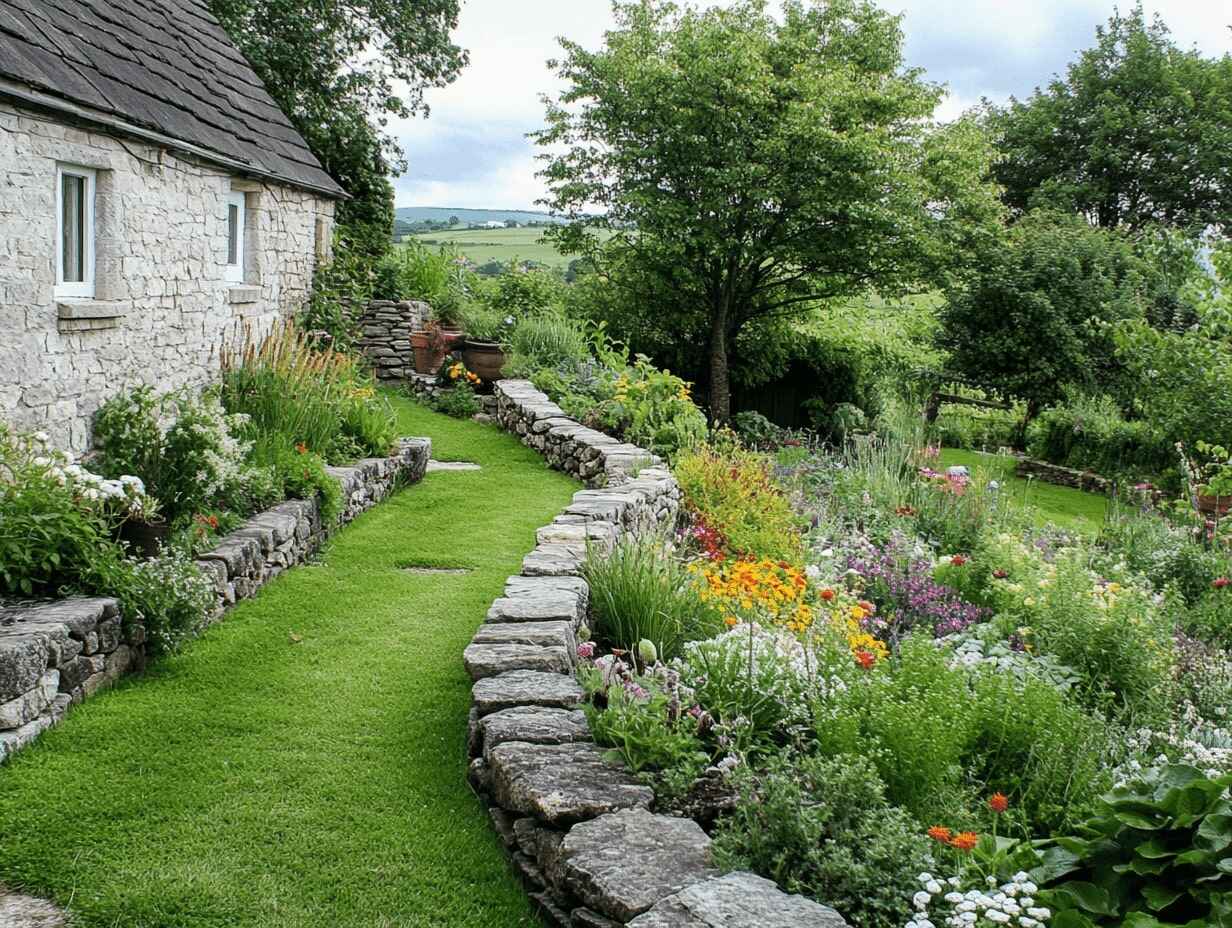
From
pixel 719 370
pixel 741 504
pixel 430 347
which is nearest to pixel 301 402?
pixel 741 504

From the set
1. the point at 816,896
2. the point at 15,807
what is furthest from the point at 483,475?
the point at 816,896

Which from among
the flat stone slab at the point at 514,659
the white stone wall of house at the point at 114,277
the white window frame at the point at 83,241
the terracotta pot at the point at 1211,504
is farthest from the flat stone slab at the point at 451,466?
the terracotta pot at the point at 1211,504

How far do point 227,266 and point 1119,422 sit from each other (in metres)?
12.6

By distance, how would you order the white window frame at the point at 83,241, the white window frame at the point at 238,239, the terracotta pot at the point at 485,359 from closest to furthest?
the white window frame at the point at 83,241 < the white window frame at the point at 238,239 < the terracotta pot at the point at 485,359

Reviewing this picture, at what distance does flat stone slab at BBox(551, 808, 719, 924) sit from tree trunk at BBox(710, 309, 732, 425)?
1324 cm

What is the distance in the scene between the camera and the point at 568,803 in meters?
3.66

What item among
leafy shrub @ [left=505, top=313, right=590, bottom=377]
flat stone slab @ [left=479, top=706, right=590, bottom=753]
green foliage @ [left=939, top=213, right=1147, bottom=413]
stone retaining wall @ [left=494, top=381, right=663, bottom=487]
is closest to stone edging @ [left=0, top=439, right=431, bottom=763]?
flat stone slab @ [left=479, top=706, right=590, bottom=753]

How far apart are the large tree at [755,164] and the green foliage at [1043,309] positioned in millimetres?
910

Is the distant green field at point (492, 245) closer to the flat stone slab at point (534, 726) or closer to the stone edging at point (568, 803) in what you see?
the stone edging at point (568, 803)

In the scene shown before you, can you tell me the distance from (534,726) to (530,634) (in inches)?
33.6

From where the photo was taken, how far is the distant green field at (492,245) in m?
18.4

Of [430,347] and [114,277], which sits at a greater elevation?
[114,277]

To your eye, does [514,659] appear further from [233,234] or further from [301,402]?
[233,234]

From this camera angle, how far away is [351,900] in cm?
357
